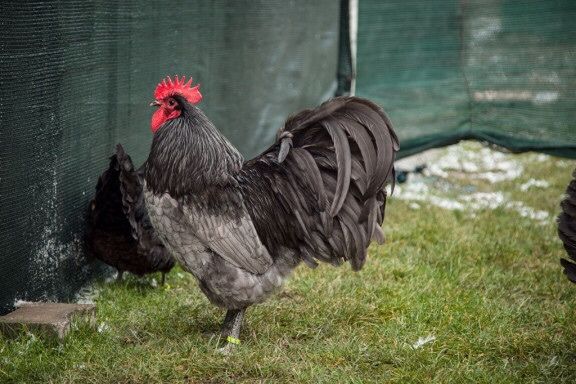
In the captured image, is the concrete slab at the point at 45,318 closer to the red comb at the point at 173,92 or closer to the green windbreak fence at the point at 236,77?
the green windbreak fence at the point at 236,77

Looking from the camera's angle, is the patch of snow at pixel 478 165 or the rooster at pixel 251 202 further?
the patch of snow at pixel 478 165

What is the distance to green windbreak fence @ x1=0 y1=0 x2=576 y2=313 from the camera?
4.55 meters

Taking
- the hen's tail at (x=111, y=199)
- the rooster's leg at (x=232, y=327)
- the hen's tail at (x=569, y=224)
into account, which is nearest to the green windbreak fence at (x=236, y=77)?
the hen's tail at (x=111, y=199)

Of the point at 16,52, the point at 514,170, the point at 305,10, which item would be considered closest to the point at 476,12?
the point at 305,10

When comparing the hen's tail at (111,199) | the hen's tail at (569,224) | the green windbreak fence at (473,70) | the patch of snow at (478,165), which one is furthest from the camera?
the patch of snow at (478,165)

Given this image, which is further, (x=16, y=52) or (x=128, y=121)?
(x=128, y=121)

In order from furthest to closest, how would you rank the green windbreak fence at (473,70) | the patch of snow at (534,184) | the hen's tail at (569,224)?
the patch of snow at (534,184) < the green windbreak fence at (473,70) < the hen's tail at (569,224)

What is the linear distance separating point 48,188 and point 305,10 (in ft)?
14.5

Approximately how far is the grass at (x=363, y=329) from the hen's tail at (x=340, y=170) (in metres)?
0.56

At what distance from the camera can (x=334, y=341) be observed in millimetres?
4660

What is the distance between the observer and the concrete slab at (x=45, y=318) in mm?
4340

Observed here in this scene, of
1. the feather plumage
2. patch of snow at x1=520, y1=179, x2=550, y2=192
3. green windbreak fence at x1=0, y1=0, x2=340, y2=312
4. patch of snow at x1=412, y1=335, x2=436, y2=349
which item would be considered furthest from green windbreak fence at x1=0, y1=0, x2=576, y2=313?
patch of snow at x1=412, y1=335, x2=436, y2=349

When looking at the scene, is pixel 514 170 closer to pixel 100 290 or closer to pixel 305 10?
pixel 305 10

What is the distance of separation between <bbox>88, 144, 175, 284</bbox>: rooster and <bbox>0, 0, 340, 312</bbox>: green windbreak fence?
0.14 metres
